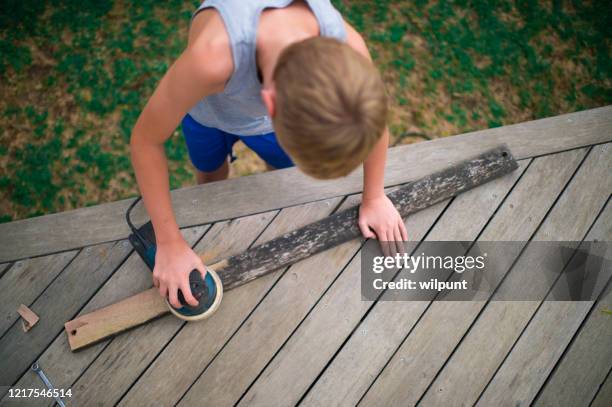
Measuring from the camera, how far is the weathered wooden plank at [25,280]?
154 cm

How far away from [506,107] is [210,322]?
2.01 m

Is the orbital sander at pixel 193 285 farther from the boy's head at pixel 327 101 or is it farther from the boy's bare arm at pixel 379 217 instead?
the boy's head at pixel 327 101

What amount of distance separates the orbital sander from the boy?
0.14ft

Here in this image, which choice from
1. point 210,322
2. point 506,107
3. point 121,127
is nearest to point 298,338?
point 210,322

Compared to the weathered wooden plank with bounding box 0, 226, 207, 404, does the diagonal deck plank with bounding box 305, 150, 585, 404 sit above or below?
below

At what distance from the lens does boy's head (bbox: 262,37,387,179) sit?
0.79 metres

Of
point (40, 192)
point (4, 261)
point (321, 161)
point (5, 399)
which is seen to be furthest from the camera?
point (40, 192)

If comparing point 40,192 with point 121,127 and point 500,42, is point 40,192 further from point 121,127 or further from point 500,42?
point 500,42

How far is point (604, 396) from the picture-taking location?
60.3 inches

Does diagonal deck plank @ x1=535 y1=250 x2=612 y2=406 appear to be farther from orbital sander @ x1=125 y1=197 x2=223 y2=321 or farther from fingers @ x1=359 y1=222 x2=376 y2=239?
orbital sander @ x1=125 y1=197 x2=223 y2=321

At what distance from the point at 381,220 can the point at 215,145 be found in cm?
65

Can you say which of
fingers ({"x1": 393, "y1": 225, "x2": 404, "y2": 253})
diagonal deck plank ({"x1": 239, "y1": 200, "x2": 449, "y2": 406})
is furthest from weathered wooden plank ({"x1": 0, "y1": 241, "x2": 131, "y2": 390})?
fingers ({"x1": 393, "y1": 225, "x2": 404, "y2": 253})

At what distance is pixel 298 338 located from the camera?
1546 millimetres

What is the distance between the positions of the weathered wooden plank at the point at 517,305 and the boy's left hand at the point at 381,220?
0.42 metres
